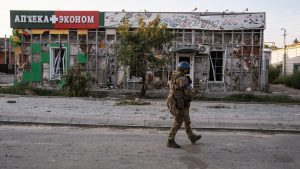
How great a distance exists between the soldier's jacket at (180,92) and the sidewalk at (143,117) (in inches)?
95.6

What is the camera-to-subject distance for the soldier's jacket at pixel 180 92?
7.30m

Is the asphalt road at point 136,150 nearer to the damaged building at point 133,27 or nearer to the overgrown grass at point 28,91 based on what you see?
the overgrown grass at point 28,91

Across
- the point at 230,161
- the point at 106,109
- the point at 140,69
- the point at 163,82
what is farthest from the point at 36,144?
the point at 163,82

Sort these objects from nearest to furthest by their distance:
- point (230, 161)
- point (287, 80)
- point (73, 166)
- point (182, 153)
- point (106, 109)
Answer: point (73, 166)
point (230, 161)
point (182, 153)
point (106, 109)
point (287, 80)

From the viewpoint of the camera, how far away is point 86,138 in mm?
7938

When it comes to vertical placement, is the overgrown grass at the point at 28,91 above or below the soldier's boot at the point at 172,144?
above

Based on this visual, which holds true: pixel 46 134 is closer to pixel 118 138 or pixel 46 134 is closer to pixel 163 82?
pixel 118 138

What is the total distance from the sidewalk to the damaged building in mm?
7834

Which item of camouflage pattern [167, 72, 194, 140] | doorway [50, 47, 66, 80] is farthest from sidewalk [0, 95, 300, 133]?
doorway [50, 47, 66, 80]

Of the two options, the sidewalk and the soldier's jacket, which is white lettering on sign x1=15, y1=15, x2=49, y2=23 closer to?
the sidewalk

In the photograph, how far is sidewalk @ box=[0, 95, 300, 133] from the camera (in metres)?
9.86

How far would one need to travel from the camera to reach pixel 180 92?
7.37m

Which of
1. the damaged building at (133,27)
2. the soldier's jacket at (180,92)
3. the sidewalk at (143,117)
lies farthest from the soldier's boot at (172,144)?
the damaged building at (133,27)

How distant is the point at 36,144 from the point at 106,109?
206 inches
